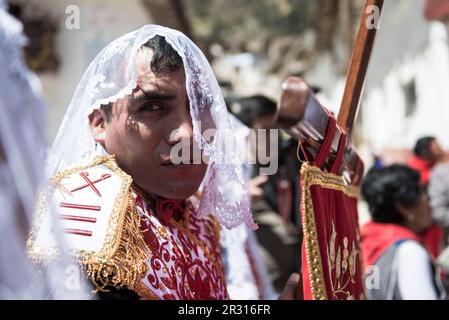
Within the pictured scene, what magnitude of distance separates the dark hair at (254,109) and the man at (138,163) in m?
3.06

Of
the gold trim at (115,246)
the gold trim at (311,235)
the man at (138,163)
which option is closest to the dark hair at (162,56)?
the man at (138,163)

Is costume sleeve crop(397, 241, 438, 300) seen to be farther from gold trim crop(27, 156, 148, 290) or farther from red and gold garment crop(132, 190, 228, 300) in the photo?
gold trim crop(27, 156, 148, 290)

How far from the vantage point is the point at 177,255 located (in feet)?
6.25

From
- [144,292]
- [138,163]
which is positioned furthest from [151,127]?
[144,292]

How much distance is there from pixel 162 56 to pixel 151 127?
20cm

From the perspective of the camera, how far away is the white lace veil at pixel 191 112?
1.84 metres

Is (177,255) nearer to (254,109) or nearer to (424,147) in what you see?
(254,109)

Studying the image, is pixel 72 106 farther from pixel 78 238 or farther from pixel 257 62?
pixel 257 62

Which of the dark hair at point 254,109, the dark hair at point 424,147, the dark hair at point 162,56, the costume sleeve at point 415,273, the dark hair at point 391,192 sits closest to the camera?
the dark hair at point 162,56

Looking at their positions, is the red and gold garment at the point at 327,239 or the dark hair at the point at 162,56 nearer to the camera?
the red and gold garment at the point at 327,239

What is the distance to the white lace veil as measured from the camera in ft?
6.03

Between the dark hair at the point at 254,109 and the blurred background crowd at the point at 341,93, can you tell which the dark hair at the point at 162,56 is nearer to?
the blurred background crowd at the point at 341,93

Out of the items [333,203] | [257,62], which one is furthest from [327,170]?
[257,62]

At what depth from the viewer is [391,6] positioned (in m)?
9.59
